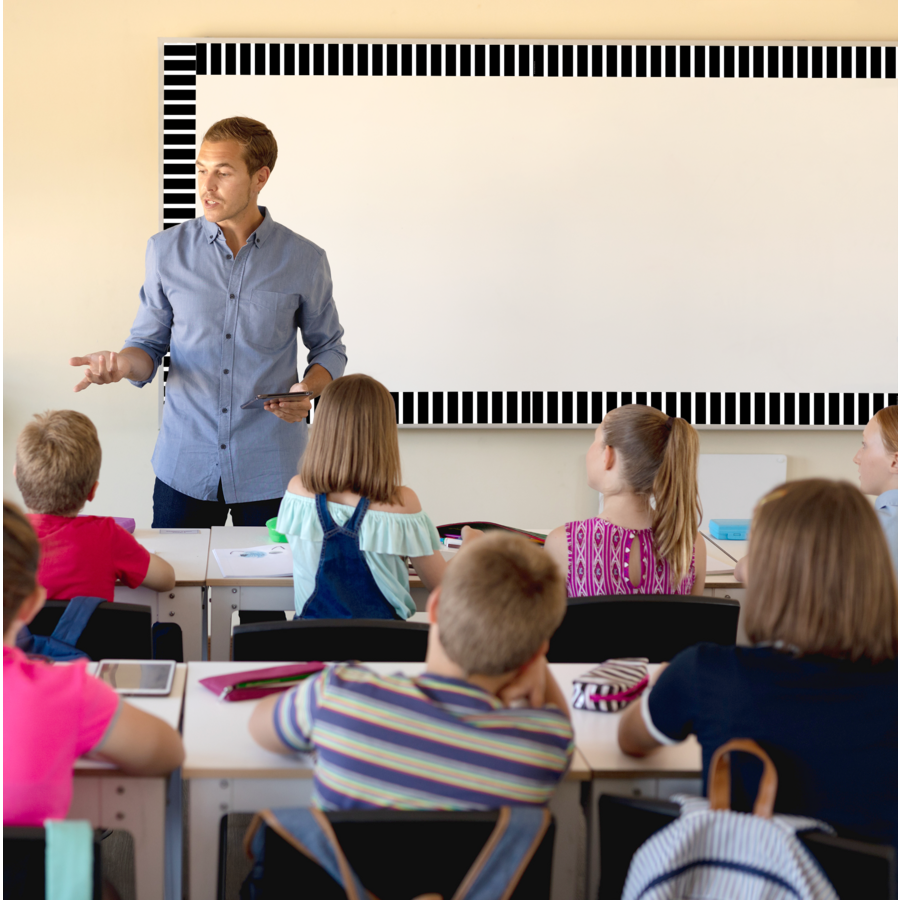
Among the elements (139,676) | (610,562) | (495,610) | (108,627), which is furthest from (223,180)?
(495,610)

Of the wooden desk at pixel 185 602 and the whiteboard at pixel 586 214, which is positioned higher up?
the whiteboard at pixel 586 214

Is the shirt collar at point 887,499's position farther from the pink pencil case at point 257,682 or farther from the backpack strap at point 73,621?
the backpack strap at point 73,621

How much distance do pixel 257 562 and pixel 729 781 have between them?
1.63 metres

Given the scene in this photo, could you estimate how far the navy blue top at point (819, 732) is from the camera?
1.30m

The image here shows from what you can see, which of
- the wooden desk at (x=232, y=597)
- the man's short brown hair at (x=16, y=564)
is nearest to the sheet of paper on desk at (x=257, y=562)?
the wooden desk at (x=232, y=597)

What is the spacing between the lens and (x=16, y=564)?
1.28 meters

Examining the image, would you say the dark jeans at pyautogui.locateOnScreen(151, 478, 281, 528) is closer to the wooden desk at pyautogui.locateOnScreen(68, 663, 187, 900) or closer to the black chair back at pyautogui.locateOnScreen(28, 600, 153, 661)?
the black chair back at pyautogui.locateOnScreen(28, 600, 153, 661)

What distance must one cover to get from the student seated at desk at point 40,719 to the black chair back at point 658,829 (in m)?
0.65

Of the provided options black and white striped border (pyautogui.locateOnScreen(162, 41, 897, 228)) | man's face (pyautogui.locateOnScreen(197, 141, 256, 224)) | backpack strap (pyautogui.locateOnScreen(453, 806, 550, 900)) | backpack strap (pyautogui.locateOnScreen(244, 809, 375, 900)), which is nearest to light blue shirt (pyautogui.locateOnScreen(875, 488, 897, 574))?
backpack strap (pyautogui.locateOnScreen(453, 806, 550, 900))

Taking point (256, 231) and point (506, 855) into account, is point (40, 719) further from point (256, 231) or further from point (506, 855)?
point (256, 231)

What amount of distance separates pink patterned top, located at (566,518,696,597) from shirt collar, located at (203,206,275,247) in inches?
59.4

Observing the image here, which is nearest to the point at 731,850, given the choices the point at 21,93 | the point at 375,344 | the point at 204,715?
the point at 204,715

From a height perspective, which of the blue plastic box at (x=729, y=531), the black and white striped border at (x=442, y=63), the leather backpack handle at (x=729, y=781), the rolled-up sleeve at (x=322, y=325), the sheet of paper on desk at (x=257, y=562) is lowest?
the leather backpack handle at (x=729, y=781)

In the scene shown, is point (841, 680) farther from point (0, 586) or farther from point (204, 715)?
point (0, 586)
